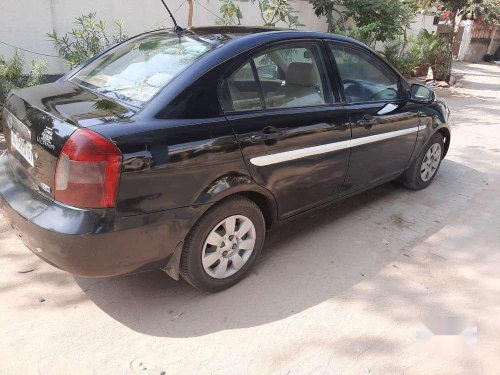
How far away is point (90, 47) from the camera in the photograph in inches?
259

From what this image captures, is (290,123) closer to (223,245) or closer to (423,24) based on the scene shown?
(223,245)

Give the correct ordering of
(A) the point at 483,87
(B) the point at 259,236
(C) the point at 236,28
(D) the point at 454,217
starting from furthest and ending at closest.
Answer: (A) the point at 483,87, (D) the point at 454,217, (C) the point at 236,28, (B) the point at 259,236

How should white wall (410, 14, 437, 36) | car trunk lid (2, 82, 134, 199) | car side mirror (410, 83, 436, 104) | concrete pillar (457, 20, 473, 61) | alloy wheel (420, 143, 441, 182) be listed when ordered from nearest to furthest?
1. car trunk lid (2, 82, 134, 199)
2. car side mirror (410, 83, 436, 104)
3. alloy wheel (420, 143, 441, 182)
4. white wall (410, 14, 437, 36)
5. concrete pillar (457, 20, 473, 61)

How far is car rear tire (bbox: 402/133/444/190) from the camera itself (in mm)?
4461

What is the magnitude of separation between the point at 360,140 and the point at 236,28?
1293 millimetres

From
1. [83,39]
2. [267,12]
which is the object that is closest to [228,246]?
[83,39]

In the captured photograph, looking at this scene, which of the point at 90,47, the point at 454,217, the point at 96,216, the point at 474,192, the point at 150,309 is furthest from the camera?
the point at 90,47

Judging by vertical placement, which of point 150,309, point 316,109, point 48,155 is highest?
point 316,109

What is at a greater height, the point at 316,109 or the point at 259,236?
the point at 316,109

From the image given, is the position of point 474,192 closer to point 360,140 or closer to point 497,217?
point 497,217

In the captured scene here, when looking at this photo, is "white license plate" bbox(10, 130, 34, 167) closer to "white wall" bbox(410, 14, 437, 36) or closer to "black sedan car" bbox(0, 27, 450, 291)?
"black sedan car" bbox(0, 27, 450, 291)

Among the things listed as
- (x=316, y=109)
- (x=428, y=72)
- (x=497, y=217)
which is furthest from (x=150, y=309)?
(x=428, y=72)

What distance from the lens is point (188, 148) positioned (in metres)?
2.38

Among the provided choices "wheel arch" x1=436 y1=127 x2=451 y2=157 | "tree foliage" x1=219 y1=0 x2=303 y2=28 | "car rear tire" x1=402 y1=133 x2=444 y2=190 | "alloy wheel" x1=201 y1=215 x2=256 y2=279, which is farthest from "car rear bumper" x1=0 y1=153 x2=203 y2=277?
"tree foliage" x1=219 y1=0 x2=303 y2=28
